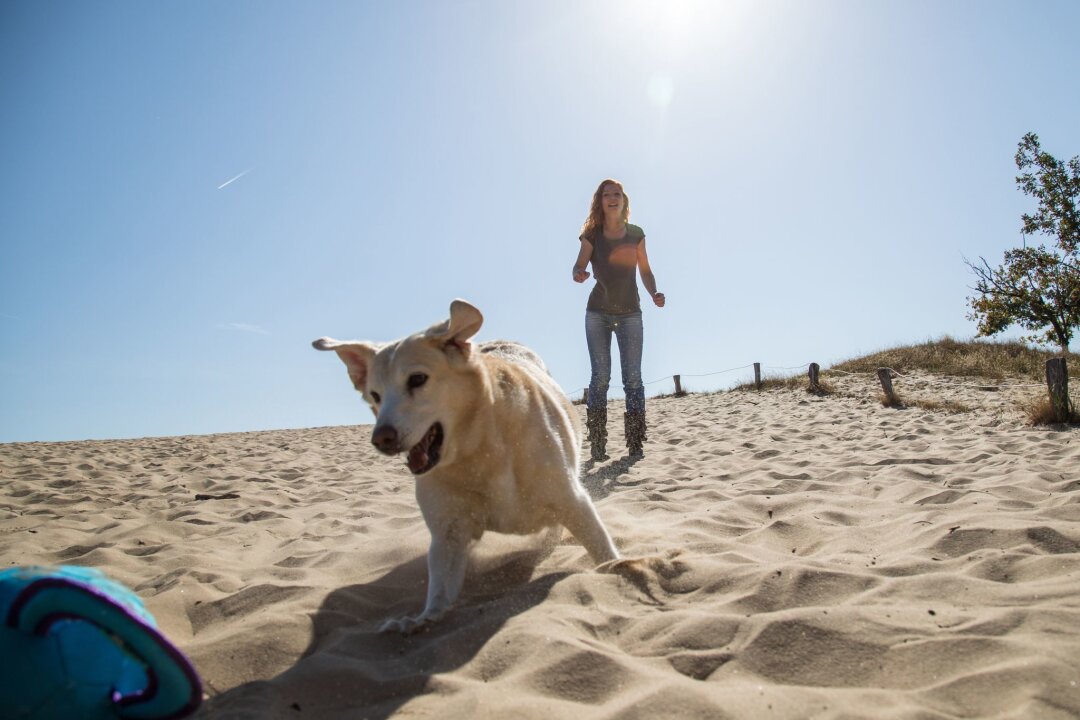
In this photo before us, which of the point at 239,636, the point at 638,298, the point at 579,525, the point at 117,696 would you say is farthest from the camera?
the point at 638,298

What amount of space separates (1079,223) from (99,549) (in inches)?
1027

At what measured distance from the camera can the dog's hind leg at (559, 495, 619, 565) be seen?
9.66 feet

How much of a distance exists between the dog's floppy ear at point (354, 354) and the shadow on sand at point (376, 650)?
0.96m

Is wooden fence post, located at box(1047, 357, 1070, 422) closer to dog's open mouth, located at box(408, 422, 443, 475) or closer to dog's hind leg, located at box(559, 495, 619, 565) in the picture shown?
dog's hind leg, located at box(559, 495, 619, 565)

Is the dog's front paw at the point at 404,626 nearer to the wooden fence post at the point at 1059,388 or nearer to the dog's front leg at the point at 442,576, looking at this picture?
the dog's front leg at the point at 442,576

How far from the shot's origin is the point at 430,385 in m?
2.71

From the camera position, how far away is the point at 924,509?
3.75 metres

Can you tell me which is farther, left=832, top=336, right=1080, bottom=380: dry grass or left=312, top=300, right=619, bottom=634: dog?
left=832, top=336, right=1080, bottom=380: dry grass

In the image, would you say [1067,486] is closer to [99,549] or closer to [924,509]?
[924,509]

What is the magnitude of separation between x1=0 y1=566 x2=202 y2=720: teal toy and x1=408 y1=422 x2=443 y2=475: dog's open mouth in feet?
4.07

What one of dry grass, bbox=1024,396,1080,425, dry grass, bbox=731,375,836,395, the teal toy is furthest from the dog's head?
dry grass, bbox=731,375,836,395

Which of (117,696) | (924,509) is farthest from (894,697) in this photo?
(924,509)

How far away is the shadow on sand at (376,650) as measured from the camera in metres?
1.87

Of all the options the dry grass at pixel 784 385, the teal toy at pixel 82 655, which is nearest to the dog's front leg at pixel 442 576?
the teal toy at pixel 82 655
